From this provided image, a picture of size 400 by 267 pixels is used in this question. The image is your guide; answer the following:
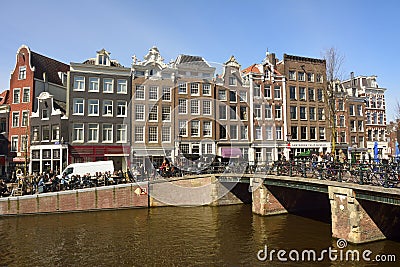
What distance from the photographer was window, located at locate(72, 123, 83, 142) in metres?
34.5

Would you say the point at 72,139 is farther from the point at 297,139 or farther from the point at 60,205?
the point at 297,139

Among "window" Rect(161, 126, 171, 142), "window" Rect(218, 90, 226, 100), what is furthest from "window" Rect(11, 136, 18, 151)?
"window" Rect(218, 90, 226, 100)

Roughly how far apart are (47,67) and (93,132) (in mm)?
11506

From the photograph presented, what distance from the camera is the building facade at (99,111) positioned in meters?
34.7

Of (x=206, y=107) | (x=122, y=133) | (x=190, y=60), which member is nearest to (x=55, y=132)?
(x=122, y=133)

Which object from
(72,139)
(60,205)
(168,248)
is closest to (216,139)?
(72,139)

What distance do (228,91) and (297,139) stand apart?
37.6 ft

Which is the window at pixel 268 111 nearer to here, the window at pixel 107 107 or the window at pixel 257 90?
the window at pixel 257 90

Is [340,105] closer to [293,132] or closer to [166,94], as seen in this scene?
[293,132]

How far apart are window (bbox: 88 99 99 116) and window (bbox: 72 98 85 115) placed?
2.47 ft

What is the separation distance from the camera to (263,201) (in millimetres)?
23438

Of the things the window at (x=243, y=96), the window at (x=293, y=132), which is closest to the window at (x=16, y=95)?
the window at (x=243, y=96)

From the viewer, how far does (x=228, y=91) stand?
4031 centimetres

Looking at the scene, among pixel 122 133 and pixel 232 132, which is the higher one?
pixel 232 132
